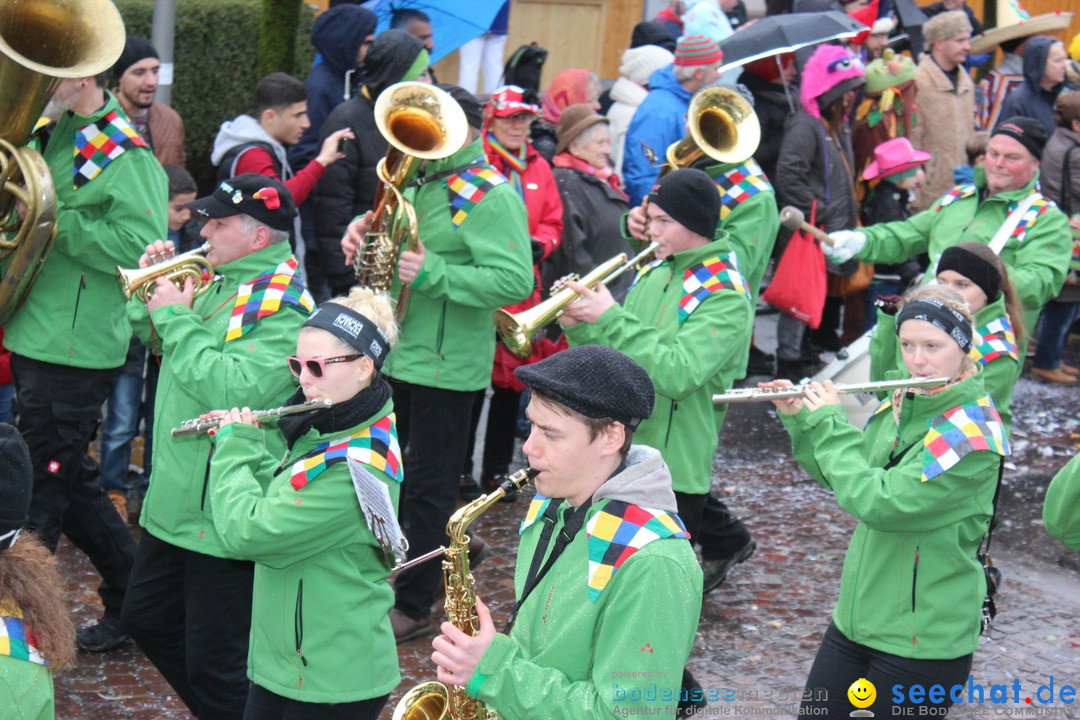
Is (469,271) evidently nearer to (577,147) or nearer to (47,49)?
(47,49)

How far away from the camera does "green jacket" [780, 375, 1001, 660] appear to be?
4137 millimetres

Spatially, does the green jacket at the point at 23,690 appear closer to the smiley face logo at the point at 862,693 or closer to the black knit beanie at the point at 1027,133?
the smiley face logo at the point at 862,693

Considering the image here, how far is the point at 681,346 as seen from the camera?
520 cm

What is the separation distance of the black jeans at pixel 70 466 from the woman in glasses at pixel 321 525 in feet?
5.71

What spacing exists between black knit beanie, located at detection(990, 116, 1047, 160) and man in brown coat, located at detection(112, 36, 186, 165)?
440 cm

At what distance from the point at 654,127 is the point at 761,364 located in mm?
1947

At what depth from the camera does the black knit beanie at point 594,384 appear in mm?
3055

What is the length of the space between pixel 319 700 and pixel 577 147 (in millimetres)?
4928

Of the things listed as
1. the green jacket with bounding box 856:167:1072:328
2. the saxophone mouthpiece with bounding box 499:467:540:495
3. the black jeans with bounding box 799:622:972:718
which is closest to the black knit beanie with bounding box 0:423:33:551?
the saxophone mouthpiece with bounding box 499:467:540:495

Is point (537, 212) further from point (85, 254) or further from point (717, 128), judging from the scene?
point (85, 254)

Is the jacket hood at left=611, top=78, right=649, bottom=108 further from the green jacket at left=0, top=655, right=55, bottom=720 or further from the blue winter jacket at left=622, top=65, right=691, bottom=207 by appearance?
the green jacket at left=0, top=655, right=55, bottom=720

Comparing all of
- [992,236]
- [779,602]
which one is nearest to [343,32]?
[992,236]

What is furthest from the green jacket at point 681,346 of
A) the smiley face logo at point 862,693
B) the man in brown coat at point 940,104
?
the man in brown coat at point 940,104

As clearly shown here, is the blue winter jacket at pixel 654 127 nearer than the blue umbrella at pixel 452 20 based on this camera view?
Yes
